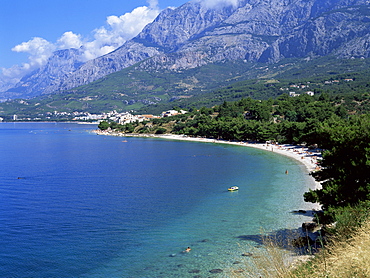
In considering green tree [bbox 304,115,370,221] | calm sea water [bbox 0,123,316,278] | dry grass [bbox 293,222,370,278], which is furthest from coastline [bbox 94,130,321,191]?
dry grass [bbox 293,222,370,278]

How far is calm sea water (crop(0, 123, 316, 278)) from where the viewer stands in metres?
21.5

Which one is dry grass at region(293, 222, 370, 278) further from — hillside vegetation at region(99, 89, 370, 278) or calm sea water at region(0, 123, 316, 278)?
calm sea water at region(0, 123, 316, 278)

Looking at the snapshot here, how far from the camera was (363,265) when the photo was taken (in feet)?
28.1

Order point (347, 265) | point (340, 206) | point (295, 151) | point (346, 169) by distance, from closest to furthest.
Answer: point (347, 265) < point (340, 206) < point (346, 169) < point (295, 151)

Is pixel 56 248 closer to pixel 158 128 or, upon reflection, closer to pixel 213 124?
pixel 213 124

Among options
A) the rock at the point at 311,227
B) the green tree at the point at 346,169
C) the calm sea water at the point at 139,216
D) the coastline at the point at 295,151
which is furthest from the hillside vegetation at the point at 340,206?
the coastline at the point at 295,151

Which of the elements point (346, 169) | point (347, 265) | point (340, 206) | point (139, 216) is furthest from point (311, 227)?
point (347, 265)

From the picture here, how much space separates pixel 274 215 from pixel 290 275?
2230 cm

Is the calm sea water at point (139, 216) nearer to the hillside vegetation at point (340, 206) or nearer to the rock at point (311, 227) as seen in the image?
the rock at point (311, 227)

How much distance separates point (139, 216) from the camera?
31.2 meters

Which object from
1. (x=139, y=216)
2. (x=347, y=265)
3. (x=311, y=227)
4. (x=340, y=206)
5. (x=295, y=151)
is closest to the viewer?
(x=347, y=265)

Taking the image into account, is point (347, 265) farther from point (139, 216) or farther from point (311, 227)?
point (139, 216)

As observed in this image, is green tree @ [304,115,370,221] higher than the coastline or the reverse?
higher

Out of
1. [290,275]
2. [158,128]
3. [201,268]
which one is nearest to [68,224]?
[201,268]
